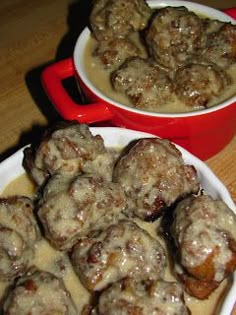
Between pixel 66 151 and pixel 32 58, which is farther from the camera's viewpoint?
pixel 32 58

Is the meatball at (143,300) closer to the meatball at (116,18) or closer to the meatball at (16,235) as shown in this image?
the meatball at (16,235)

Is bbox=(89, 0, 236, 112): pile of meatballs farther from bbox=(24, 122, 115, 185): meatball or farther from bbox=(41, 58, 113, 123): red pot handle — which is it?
bbox=(24, 122, 115, 185): meatball

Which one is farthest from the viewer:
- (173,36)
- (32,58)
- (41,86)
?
(32,58)

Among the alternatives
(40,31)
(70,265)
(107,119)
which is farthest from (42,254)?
(40,31)

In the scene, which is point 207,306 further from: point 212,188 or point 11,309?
point 11,309

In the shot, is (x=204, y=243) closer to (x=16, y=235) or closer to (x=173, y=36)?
(x=16, y=235)

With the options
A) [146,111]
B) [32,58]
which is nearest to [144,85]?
[146,111]

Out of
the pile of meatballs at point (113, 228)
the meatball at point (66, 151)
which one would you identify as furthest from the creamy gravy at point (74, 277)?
the meatball at point (66, 151)
